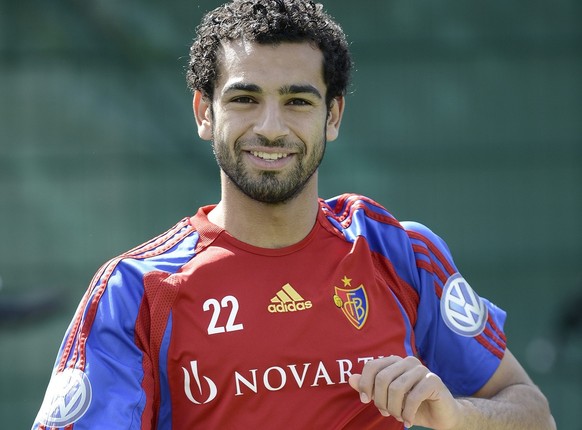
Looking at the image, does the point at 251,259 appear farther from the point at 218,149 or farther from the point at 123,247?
the point at 123,247

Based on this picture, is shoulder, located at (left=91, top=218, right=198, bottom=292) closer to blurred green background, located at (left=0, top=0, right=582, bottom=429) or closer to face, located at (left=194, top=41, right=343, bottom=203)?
face, located at (left=194, top=41, right=343, bottom=203)

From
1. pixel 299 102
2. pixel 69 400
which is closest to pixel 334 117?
pixel 299 102

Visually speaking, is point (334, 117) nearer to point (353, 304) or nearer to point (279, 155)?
point (279, 155)

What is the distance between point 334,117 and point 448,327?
20.5 inches

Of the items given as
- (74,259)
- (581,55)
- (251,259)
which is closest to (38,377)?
(74,259)

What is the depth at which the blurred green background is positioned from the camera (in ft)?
22.5

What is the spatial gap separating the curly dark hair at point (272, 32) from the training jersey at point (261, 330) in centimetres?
30

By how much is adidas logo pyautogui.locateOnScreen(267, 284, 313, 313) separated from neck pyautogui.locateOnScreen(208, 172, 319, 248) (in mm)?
119

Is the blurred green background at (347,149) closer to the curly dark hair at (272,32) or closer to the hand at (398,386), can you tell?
the curly dark hair at (272,32)

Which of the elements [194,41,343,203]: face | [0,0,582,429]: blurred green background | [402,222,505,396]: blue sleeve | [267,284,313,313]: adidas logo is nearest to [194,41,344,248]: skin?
[194,41,343,203]: face

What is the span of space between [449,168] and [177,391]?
4946 mm

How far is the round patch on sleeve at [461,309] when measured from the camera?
7.84 feet

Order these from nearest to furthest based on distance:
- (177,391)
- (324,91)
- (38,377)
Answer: (177,391) → (324,91) → (38,377)

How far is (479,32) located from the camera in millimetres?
6938
